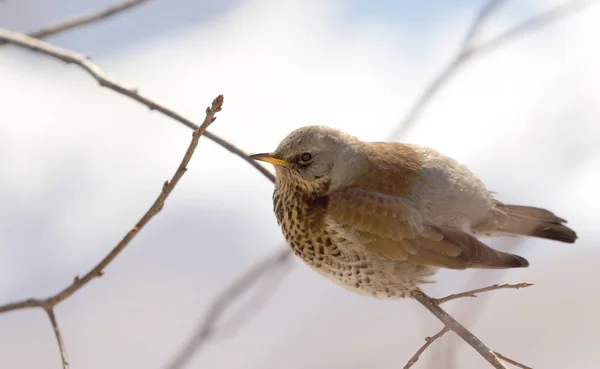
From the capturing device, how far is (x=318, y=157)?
156cm

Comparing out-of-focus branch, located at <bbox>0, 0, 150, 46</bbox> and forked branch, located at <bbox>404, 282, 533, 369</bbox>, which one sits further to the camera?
out-of-focus branch, located at <bbox>0, 0, 150, 46</bbox>

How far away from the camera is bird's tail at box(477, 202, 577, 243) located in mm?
1548

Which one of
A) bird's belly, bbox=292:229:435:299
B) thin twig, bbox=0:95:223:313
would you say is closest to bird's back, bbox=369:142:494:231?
bird's belly, bbox=292:229:435:299

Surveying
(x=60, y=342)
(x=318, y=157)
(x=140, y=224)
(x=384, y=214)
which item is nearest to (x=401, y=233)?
(x=384, y=214)

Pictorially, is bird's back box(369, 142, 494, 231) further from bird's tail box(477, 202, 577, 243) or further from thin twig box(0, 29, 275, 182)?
thin twig box(0, 29, 275, 182)

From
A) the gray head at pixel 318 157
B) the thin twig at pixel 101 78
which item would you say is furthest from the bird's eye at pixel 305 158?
the thin twig at pixel 101 78

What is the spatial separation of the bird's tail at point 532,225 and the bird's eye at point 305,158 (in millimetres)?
437

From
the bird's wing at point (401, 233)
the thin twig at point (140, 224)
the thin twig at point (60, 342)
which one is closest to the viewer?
the thin twig at point (140, 224)

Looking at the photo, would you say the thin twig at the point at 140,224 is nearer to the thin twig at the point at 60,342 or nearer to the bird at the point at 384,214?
the thin twig at the point at 60,342

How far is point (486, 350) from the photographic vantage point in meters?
1.16

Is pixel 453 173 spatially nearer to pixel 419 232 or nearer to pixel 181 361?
pixel 419 232

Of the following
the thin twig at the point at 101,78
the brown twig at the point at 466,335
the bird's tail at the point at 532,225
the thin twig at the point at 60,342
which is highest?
the thin twig at the point at 101,78

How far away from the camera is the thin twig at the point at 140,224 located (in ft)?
3.29

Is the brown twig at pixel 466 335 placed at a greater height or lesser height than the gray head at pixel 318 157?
lesser
